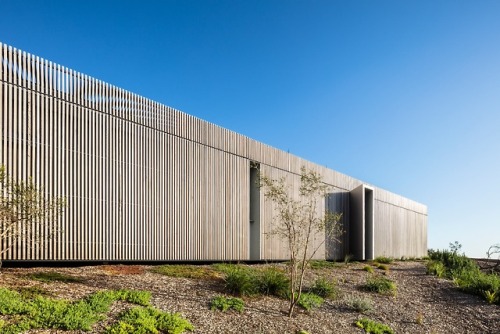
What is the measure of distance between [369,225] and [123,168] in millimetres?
18478

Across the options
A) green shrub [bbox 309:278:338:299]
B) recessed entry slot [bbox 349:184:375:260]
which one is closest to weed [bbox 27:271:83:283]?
green shrub [bbox 309:278:338:299]

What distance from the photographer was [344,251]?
27.5 meters

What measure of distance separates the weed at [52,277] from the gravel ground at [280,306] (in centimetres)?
20

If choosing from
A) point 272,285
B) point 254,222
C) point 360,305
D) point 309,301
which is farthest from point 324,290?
point 254,222

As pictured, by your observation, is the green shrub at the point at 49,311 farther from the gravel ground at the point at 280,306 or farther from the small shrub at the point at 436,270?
the small shrub at the point at 436,270

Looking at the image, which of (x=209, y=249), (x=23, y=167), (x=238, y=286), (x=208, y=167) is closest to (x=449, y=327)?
(x=238, y=286)

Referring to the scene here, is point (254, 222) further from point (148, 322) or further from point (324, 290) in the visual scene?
point (148, 322)

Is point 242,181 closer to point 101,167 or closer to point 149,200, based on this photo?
point 149,200

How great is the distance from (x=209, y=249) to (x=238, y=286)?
5.75m

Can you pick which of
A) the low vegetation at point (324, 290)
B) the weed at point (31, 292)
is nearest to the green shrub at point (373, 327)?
the low vegetation at point (324, 290)

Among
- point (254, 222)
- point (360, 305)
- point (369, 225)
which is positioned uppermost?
point (254, 222)

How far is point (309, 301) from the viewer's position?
1189 centimetres

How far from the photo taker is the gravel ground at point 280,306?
948 centimetres

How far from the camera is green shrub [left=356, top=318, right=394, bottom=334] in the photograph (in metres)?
10.9
